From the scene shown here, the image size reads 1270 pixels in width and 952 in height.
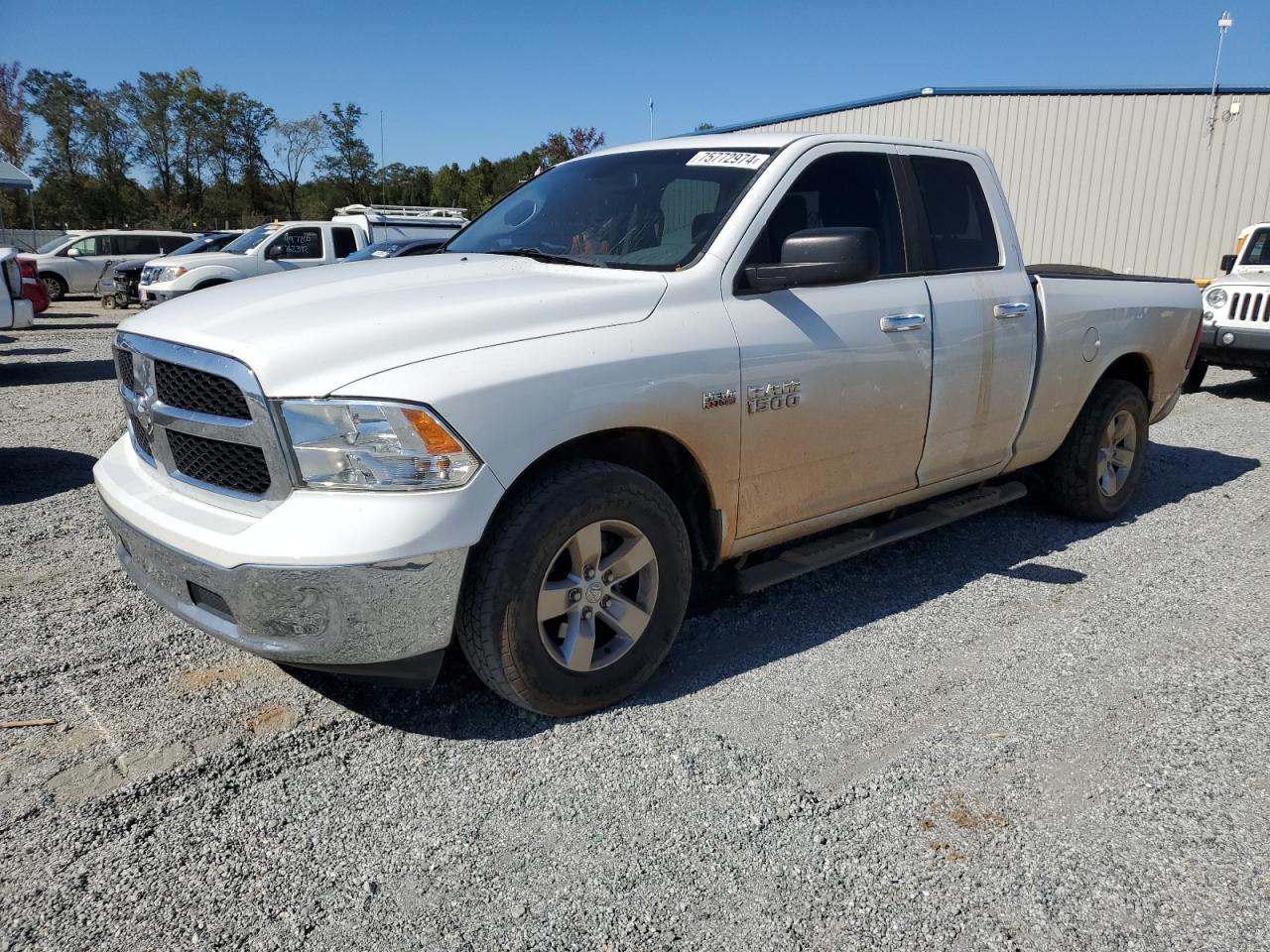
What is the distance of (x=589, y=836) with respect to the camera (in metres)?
2.56

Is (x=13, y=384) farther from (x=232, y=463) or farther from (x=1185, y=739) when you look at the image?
(x=1185, y=739)

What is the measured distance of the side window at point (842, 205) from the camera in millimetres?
3607

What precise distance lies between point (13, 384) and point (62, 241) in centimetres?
1601

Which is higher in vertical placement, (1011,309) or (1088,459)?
(1011,309)

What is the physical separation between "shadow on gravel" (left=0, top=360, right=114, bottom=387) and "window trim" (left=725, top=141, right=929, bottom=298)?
31.3ft

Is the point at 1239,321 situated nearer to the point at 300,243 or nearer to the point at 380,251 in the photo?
the point at 380,251

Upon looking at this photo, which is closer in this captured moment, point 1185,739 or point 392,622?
point 392,622

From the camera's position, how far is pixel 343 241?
1659 centimetres

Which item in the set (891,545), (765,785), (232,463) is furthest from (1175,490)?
(232,463)

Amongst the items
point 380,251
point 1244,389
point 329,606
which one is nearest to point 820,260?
point 329,606

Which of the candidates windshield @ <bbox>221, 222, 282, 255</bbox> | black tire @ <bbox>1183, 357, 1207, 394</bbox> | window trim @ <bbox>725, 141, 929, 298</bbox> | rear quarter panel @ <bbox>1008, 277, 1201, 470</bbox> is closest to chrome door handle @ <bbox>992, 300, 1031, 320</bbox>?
rear quarter panel @ <bbox>1008, 277, 1201, 470</bbox>

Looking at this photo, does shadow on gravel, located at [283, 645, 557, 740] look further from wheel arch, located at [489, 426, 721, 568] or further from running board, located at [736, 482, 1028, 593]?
running board, located at [736, 482, 1028, 593]

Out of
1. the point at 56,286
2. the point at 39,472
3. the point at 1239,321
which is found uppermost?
the point at 1239,321

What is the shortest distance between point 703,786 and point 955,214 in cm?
296
